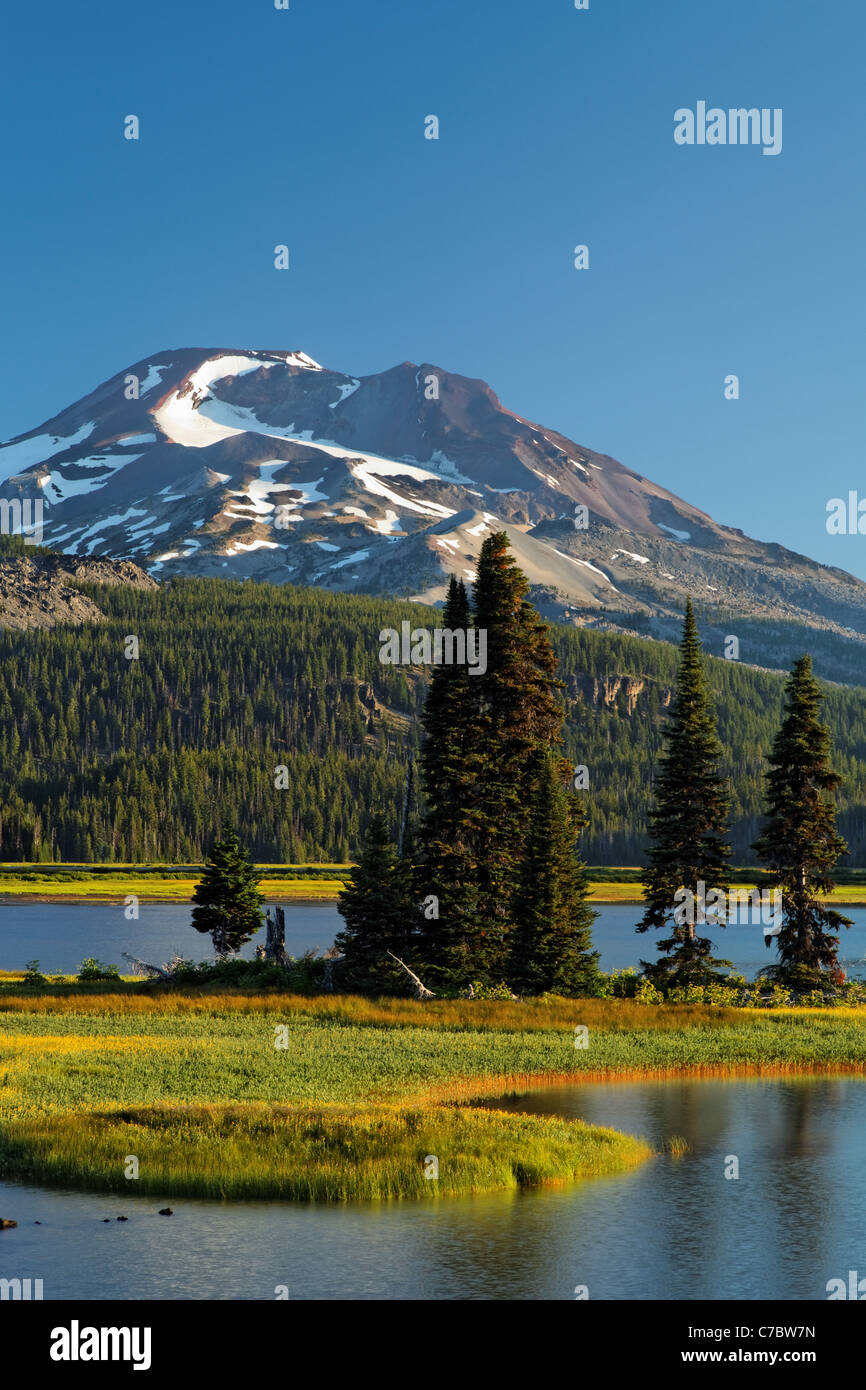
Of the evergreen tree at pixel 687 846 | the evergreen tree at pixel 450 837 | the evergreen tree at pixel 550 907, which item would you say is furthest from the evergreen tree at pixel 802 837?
the evergreen tree at pixel 450 837

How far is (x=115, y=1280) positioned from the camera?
20797 mm

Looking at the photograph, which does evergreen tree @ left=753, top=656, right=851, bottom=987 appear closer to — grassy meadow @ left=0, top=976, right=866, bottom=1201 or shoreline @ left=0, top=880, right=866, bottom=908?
grassy meadow @ left=0, top=976, right=866, bottom=1201

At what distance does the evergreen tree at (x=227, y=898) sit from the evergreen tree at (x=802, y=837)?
2583cm

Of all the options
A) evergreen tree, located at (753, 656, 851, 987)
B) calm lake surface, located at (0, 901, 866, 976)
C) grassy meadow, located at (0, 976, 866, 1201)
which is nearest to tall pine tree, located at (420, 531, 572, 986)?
grassy meadow, located at (0, 976, 866, 1201)

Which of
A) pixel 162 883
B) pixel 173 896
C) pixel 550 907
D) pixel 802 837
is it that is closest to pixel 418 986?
pixel 550 907

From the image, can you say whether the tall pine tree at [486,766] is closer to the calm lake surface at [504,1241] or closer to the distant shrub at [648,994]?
the distant shrub at [648,994]

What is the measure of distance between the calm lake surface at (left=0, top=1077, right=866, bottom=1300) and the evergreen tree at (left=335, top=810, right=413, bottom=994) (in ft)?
84.1

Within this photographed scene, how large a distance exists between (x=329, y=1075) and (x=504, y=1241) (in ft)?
49.0

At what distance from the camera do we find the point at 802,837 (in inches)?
2221

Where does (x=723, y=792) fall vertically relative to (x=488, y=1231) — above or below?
above
